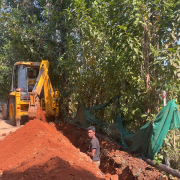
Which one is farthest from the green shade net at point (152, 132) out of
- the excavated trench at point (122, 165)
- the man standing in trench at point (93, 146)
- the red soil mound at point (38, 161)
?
the red soil mound at point (38, 161)

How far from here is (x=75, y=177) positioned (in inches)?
141

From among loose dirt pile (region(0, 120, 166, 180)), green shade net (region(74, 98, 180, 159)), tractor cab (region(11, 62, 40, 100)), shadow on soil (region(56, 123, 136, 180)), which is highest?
tractor cab (region(11, 62, 40, 100))

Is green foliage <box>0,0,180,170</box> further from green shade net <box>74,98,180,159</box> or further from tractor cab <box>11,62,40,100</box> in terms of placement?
tractor cab <box>11,62,40,100</box>

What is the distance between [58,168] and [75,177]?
42 centimetres

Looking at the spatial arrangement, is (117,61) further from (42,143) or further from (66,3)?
(66,3)

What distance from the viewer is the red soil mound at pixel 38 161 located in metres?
3.73

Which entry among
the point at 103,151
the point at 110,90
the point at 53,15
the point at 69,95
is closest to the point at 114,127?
the point at 103,151

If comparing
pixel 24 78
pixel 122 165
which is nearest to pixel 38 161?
pixel 122 165

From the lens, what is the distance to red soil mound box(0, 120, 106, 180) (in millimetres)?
3734

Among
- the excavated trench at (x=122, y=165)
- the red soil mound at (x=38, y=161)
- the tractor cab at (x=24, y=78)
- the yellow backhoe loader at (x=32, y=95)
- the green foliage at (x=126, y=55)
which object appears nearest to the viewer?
the red soil mound at (x=38, y=161)

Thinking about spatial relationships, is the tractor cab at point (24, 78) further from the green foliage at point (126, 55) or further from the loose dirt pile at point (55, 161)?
the loose dirt pile at point (55, 161)

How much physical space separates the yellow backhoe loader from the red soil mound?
6.30 feet

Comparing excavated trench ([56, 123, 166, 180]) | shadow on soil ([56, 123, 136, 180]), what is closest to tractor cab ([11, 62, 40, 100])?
shadow on soil ([56, 123, 136, 180])

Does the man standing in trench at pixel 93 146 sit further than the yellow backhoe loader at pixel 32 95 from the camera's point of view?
No
